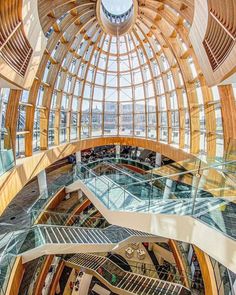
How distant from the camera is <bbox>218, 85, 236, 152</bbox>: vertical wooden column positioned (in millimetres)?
10050

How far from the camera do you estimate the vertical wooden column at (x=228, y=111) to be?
1005 cm

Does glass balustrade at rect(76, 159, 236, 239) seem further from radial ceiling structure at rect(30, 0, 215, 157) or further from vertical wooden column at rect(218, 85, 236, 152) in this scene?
radial ceiling structure at rect(30, 0, 215, 157)

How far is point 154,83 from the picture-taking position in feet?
61.7

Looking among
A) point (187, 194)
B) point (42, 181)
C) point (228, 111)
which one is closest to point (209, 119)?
point (228, 111)

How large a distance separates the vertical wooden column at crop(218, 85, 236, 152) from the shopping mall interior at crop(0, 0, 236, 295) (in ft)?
0.16

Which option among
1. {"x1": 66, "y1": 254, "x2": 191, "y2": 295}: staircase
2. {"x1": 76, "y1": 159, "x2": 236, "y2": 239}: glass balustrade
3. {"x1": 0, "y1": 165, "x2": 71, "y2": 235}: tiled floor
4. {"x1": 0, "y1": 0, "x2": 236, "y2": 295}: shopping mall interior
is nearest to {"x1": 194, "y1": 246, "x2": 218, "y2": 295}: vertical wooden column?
{"x1": 0, "y1": 0, "x2": 236, "y2": 295}: shopping mall interior

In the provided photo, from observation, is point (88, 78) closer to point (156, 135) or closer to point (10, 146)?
point (156, 135)

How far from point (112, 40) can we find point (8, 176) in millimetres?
15116

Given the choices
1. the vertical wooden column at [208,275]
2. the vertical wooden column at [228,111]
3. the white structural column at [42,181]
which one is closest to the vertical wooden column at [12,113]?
the white structural column at [42,181]

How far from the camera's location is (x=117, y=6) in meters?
16.4

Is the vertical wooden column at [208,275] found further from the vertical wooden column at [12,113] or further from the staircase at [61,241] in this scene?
the vertical wooden column at [12,113]

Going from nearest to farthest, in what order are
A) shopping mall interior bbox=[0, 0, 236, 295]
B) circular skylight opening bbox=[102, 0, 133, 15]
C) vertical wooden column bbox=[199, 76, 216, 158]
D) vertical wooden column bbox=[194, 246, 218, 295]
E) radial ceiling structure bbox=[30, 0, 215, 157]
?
shopping mall interior bbox=[0, 0, 236, 295] → vertical wooden column bbox=[194, 246, 218, 295] → vertical wooden column bbox=[199, 76, 216, 158] → radial ceiling structure bbox=[30, 0, 215, 157] → circular skylight opening bbox=[102, 0, 133, 15]

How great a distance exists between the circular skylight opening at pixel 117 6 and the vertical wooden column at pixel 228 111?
10488mm

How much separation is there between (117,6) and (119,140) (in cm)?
1174
